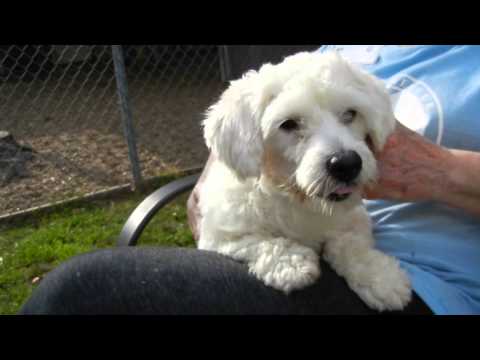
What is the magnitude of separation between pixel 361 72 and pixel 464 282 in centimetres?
65

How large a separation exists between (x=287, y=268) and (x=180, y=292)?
11.5 inches

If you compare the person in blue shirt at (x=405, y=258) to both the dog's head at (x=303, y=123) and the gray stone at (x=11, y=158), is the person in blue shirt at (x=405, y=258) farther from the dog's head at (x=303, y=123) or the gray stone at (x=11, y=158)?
the gray stone at (x=11, y=158)

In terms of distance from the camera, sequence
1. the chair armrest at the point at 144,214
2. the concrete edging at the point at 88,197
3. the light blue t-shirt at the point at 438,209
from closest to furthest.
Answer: the light blue t-shirt at the point at 438,209 < the chair armrest at the point at 144,214 < the concrete edging at the point at 88,197

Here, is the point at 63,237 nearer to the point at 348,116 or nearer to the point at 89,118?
the point at 89,118

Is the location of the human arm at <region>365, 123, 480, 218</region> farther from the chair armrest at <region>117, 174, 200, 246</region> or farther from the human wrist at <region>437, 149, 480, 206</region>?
the chair armrest at <region>117, 174, 200, 246</region>

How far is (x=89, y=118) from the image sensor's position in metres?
6.24

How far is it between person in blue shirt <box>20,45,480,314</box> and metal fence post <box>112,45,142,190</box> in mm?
2855

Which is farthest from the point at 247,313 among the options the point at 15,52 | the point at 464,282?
the point at 15,52

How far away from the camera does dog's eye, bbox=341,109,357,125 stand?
5.52ft

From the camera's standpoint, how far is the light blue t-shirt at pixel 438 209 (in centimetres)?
162

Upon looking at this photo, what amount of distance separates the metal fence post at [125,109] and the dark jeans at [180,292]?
287 centimetres

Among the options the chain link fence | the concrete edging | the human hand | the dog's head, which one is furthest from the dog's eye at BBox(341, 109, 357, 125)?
the chain link fence

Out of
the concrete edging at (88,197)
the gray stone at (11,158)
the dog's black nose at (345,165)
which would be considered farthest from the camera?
the gray stone at (11,158)

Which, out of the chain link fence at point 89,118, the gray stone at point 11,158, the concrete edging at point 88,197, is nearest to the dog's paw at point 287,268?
the concrete edging at point 88,197
